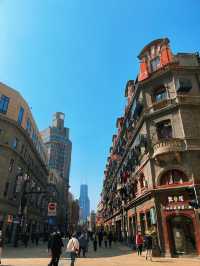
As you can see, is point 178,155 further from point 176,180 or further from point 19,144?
point 19,144

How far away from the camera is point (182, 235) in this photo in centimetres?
1920

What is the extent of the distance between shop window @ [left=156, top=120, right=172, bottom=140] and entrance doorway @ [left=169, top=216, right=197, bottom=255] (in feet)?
25.9

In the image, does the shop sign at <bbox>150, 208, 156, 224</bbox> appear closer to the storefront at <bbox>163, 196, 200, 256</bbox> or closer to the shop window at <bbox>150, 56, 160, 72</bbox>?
the storefront at <bbox>163, 196, 200, 256</bbox>

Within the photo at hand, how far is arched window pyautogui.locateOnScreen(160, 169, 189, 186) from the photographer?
20656 millimetres

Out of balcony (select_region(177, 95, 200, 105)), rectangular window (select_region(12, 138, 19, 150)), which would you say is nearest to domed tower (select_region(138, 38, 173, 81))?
balcony (select_region(177, 95, 200, 105))

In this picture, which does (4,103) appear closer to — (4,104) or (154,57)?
(4,104)

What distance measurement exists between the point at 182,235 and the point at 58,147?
400 feet

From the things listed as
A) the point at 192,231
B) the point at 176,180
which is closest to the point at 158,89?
the point at 176,180

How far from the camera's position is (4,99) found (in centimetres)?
3509

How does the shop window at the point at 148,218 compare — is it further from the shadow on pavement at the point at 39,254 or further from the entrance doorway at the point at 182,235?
the shadow on pavement at the point at 39,254

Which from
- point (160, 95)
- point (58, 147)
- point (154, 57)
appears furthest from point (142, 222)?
point (58, 147)

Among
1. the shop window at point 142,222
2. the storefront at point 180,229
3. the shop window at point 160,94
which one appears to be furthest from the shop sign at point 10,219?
the shop window at point 160,94

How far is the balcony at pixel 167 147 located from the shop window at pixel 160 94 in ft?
18.2

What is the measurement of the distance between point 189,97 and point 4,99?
89.3 feet
